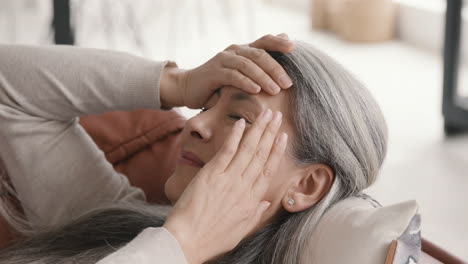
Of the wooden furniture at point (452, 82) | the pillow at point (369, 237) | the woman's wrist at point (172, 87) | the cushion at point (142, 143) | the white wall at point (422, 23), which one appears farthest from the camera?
the white wall at point (422, 23)

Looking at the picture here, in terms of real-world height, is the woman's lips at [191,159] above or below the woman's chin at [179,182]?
above

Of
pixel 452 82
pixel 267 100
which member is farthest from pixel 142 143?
pixel 452 82

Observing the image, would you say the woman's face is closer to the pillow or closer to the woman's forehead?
→ the woman's forehead

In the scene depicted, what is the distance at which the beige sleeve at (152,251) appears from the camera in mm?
1249

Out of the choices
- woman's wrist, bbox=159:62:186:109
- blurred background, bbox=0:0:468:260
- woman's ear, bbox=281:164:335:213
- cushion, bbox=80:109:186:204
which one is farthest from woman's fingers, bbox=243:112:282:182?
blurred background, bbox=0:0:468:260

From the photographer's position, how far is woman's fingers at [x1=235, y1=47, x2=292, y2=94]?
1.48 meters

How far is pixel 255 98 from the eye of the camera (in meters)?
1.50

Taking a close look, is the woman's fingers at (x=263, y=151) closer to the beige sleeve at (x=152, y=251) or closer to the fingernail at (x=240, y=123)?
the fingernail at (x=240, y=123)

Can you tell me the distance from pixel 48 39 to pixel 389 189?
97.6 inches

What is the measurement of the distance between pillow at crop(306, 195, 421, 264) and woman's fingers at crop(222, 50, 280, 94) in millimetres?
275

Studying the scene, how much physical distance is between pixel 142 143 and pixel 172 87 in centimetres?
32

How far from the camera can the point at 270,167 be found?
1.43 m

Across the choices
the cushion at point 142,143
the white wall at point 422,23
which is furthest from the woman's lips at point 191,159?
the white wall at point 422,23

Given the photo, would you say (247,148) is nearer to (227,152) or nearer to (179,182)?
(227,152)
